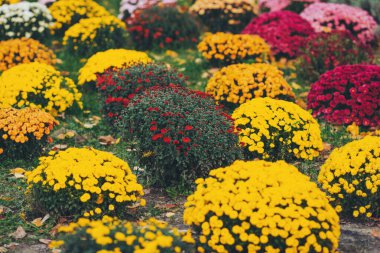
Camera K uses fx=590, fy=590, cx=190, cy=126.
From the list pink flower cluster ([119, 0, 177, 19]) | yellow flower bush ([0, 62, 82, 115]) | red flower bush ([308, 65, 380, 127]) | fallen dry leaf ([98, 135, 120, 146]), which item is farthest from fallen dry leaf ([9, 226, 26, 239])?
pink flower cluster ([119, 0, 177, 19])

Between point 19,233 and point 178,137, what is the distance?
1.72 metres

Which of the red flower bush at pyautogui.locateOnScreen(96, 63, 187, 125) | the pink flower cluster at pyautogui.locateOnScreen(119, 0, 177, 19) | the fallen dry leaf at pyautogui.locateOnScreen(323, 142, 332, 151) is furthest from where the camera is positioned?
the pink flower cluster at pyautogui.locateOnScreen(119, 0, 177, 19)

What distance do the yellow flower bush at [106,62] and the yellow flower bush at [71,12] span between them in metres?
2.80

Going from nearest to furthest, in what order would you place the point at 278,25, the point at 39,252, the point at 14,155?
the point at 39,252 → the point at 14,155 → the point at 278,25

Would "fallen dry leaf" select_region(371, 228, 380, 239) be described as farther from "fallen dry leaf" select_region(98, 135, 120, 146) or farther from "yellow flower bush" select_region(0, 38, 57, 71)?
"yellow flower bush" select_region(0, 38, 57, 71)

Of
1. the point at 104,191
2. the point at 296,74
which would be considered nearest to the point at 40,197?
the point at 104,191

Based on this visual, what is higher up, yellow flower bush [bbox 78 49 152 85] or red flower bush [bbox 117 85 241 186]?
red flower bush [bbox 117 85 241 186]

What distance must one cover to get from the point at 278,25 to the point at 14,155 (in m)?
5.80

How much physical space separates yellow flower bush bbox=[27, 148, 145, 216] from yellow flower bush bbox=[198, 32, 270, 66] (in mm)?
4649

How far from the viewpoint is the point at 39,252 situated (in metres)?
4.62

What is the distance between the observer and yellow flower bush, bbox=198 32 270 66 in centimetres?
938

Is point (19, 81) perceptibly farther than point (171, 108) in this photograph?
Yes

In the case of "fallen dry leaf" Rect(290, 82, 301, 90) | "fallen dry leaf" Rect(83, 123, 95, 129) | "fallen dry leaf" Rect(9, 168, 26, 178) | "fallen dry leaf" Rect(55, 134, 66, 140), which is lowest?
"fallen dry leaf" Rect(83, 123, 95, 129)

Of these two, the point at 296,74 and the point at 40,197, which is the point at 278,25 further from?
the point at 40,197
